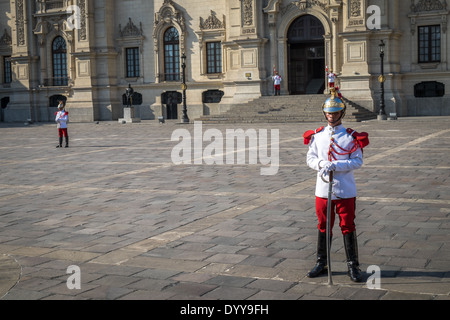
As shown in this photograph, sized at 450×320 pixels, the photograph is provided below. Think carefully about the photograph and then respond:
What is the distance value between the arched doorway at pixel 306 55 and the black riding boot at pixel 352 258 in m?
32.9

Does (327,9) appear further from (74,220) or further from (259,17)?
(74,220)

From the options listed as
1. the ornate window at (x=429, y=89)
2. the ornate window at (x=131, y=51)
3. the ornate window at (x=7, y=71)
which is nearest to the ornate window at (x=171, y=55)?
the ornate window at (x=131, y=51)

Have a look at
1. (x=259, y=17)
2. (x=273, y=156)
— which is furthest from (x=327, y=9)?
(x=273, y=156)

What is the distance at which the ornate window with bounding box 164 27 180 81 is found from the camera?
42.7 meters

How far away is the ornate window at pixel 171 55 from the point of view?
42.7 meters

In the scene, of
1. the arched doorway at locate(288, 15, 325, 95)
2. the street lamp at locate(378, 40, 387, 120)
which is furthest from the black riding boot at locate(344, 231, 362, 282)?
the arched doorway at locate(288, 15, 325, 95)

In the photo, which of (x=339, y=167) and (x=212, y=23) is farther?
(x=212, y=23)

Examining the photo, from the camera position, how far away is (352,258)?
6000 millimetres

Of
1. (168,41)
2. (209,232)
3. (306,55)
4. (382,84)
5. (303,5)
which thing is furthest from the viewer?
(168,41)

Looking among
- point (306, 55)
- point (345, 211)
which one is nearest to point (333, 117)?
point (345, 211)

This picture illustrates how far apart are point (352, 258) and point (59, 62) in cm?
4316

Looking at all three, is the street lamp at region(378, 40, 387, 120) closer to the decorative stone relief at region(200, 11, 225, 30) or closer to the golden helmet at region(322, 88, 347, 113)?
the decorative stone relief at region(200, 11, 225, 30)

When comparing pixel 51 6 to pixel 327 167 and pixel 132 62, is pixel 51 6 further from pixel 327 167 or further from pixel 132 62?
pixel 327 167
